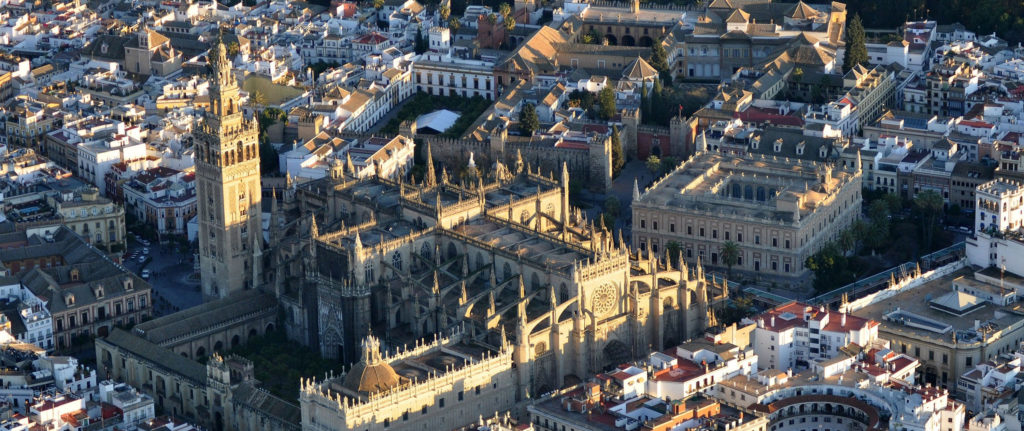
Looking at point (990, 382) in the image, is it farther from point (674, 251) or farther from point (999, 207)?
point (674, 251)

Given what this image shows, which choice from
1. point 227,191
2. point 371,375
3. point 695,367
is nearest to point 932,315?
point 695,367

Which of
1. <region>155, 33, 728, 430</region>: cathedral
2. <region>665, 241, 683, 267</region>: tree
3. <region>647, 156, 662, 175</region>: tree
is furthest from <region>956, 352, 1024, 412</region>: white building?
<region>647, 156, 662, 175</region>: tree

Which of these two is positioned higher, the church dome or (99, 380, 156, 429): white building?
the church dome

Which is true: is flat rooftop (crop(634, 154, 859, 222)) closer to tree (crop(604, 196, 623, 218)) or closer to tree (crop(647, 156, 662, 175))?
tree (crop(604, 196, 623, 218))

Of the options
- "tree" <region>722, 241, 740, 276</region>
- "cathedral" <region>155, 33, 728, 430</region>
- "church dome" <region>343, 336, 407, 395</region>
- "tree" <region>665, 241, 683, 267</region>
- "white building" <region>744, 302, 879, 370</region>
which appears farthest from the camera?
"tree" <region>665, 241, 683, 267</region>

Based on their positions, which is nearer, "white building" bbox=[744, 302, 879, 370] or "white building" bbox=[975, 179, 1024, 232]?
"white building" bbox=[744, 302, 879, 370]

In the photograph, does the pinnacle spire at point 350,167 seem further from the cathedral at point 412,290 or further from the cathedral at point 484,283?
the cathedral at point 484,283

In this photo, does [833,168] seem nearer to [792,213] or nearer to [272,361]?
[792,213]
